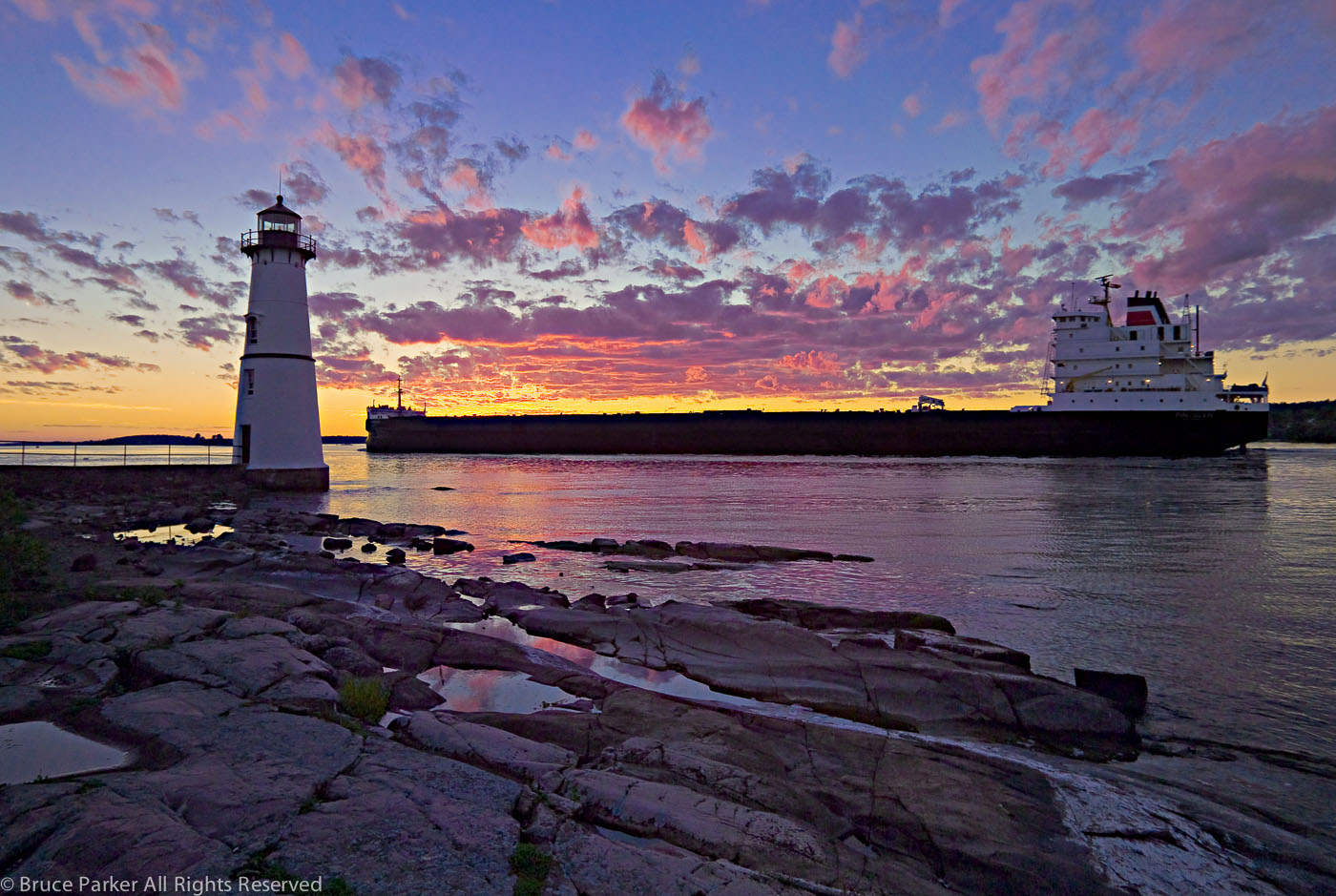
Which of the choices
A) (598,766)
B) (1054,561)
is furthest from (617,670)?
(1054,561)

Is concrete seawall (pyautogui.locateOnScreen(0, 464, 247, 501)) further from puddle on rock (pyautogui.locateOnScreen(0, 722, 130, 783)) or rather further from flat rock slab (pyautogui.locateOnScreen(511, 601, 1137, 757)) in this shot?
flat rock slab (pyautogui.locateOnScreen(511, 601, 1137, 757))

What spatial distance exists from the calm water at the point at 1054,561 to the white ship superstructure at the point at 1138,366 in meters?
19.2

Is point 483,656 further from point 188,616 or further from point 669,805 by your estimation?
point 669,805

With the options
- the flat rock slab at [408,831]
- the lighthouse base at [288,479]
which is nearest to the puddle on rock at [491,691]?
the flat rock slab at [408,831]

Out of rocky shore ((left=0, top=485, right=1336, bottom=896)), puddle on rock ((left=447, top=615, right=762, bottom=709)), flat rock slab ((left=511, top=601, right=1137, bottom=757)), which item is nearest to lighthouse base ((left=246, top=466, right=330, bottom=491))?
rocky shore ((left=0, top=485, right=1336, bottom=896))

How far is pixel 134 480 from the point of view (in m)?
25.5

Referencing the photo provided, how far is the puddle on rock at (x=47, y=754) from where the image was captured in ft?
14.6

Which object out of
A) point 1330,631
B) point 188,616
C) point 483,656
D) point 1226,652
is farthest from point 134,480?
point 1330,631

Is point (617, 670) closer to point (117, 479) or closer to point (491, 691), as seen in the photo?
point (491, 691)

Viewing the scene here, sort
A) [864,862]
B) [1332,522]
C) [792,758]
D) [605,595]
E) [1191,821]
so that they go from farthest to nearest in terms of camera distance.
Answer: [1332,522]
[605,595]
[792,758]
[1191,821]
[864,862]

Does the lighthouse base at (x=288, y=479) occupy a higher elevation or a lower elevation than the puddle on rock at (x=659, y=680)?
higher

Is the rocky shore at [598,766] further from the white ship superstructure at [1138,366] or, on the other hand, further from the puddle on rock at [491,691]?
the white ship superstructure at [1138,366]

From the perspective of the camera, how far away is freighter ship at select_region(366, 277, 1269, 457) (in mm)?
54750

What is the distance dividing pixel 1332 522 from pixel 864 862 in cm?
2733
